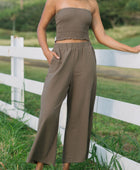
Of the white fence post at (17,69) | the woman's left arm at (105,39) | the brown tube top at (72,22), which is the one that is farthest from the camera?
the white fence post at (17,69)

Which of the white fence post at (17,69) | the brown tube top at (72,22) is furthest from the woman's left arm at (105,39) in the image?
the white fence post at (17,69)

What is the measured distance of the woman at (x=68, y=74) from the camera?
2.53m

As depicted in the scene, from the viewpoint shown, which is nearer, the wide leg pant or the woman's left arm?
the wide leg pant

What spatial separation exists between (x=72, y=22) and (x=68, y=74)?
0.43 meters

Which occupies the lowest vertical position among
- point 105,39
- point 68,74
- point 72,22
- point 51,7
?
point 68,74

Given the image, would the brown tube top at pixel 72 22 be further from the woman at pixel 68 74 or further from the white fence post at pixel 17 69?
the white fence post at pixel 17 69

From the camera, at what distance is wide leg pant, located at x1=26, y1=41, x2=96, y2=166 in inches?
100

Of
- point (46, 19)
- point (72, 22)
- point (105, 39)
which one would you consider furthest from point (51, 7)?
point (105, 39)

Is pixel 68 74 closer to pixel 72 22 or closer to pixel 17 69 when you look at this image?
pixel 72 22

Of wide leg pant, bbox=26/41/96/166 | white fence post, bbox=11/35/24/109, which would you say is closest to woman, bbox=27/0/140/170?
wide leg pant, bbox=26/41/96/166

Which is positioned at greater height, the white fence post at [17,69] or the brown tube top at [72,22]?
the brown tube top at [72,22]

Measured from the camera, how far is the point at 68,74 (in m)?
2.55

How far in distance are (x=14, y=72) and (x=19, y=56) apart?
1.46 ft

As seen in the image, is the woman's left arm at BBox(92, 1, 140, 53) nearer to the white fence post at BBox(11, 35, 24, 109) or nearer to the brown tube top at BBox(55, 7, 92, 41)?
the brown tube top at BBox(55, 7, 92, 41)
